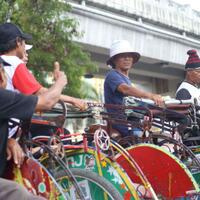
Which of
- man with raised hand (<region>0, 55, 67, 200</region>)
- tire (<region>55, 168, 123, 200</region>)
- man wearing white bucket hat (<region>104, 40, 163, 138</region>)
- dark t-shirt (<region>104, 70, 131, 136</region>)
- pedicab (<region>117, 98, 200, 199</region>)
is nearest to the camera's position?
man with raised hand (<region>0, 55, 67, 200</region>)

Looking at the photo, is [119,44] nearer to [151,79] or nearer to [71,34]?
[71,34]

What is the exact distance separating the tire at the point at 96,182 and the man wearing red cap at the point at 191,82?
6.73ft

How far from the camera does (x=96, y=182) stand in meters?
3.24

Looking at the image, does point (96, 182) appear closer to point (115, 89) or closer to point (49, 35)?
point (115, 89)

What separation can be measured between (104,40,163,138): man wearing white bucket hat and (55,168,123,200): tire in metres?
1.22

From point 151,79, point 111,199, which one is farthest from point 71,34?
point 151,79

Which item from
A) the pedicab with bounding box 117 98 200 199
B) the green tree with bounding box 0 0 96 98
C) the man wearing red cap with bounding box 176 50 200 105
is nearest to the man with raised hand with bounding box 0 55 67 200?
the pedicab with bounding box 117 98 200 199

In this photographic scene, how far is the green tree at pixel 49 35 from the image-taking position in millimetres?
7504

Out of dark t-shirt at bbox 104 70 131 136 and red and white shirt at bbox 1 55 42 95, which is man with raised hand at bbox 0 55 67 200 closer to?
red and white shirt at bbox 1 55 42 95

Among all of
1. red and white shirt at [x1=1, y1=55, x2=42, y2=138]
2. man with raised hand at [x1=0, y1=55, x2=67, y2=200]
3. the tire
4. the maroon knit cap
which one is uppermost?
the maroon knit cap

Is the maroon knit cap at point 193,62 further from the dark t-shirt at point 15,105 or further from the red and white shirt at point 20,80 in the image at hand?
the dark t-shirt at point 15,105

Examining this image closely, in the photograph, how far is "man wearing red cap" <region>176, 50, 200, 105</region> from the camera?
16.6 feet

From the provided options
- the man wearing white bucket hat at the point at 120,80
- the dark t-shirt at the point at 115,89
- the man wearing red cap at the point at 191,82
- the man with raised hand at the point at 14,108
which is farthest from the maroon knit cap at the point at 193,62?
the man with raised hand at the point at 14,108

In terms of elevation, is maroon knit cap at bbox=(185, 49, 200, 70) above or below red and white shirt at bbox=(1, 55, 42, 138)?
above
